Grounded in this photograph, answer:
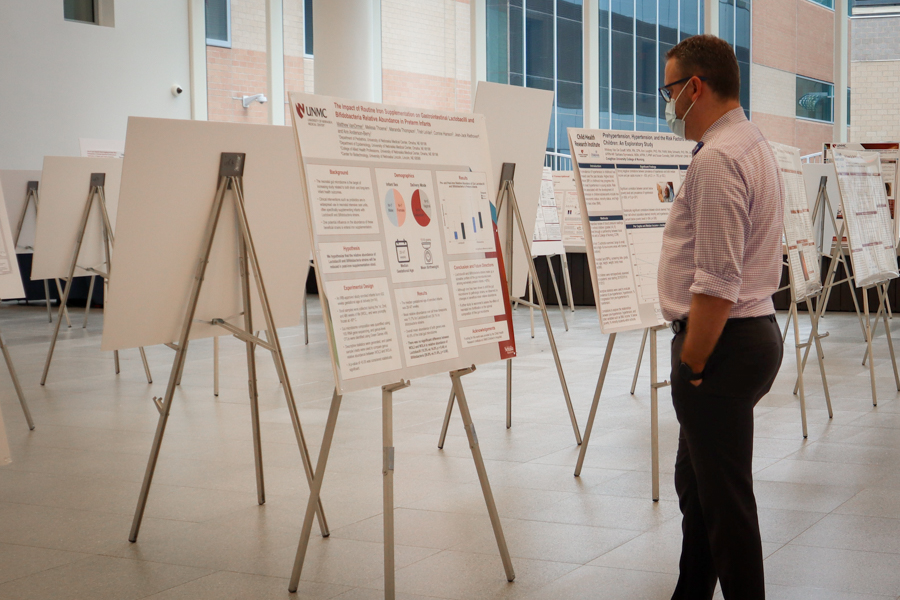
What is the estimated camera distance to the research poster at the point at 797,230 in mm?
4668

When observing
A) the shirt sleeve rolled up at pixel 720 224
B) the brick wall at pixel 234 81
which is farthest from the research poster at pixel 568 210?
the shirt sleeve rolled up at pixel 720 224

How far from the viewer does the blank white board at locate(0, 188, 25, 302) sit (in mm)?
4688

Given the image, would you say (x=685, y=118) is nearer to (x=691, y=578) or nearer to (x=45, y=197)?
(x=691, y=578)

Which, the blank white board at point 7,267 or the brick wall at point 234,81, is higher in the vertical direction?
the brick wall at point 234,81

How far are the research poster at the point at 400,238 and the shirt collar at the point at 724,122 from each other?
76cm

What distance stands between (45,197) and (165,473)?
319 cm

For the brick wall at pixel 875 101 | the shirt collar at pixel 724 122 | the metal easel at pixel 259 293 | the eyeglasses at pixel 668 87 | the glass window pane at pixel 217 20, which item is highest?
the glass window pane at pixel 217 20

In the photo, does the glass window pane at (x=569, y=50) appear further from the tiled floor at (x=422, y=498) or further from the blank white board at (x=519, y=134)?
the blank white board at (x=519, y=134)

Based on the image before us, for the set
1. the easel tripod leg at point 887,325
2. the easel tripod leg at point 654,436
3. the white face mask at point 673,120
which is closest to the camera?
the white face mask at point 673,120

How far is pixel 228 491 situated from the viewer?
3.70m

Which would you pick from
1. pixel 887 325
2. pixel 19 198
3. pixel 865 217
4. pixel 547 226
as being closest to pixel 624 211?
pixel 865 217

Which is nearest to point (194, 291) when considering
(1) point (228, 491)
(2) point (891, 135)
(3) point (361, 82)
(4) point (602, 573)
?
(1) point (228, 491)

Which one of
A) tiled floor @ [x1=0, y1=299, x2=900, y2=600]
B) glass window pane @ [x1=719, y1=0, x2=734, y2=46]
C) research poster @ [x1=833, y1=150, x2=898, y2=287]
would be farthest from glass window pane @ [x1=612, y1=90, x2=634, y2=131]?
tiled floor @ [x1=0, y1=299, x2=900, y2=600]

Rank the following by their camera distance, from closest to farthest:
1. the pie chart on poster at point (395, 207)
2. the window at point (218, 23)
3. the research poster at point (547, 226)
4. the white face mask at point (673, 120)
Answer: the white face mask at point (673, 120), the pie chart on poster at point (395, 207), the research poster at point (547, 226), the window at point (218, 23)
